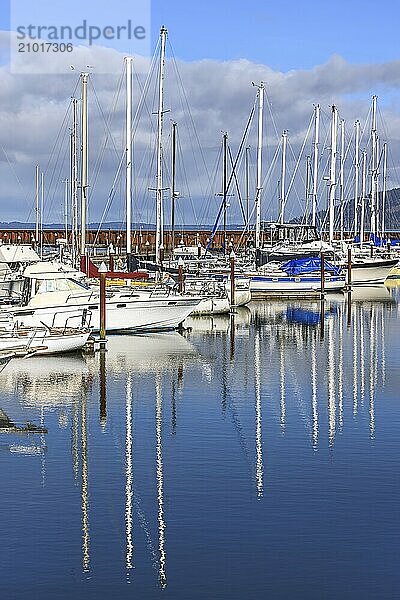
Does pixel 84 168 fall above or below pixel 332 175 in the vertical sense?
below

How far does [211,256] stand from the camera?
75.4 m

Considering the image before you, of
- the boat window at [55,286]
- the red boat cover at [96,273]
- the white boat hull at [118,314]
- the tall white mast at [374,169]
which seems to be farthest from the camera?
the tall white mast at [374,169]

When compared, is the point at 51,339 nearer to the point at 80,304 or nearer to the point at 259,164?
the point at 80,304

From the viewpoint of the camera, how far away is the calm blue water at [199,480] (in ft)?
46.7

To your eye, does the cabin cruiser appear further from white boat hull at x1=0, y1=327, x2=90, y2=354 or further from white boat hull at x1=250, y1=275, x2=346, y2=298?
white boat hull at x1=250, y1=275, x2=346, y2=298

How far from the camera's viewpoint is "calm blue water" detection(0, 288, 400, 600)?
14.2 m

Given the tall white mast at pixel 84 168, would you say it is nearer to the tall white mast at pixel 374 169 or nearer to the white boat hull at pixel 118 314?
the white boat hull at pixel 118 314

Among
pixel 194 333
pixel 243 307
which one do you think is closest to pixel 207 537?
pixel 194 333

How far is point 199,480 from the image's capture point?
61.7 ft

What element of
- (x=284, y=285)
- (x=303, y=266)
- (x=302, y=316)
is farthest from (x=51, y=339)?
(x=303, y=266)

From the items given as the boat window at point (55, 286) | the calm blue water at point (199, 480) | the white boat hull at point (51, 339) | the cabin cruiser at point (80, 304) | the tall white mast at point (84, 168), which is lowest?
the calm blue water at point (199, 480)

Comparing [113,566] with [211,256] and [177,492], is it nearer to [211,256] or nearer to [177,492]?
[177,492]

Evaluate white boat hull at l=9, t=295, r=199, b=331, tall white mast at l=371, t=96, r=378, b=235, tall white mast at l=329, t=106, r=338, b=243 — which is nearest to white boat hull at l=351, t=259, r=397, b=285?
tall white mast at l=329, t=106, r=338, b=243

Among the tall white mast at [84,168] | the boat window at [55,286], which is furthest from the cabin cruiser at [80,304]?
the tall white mast at [84,168]
